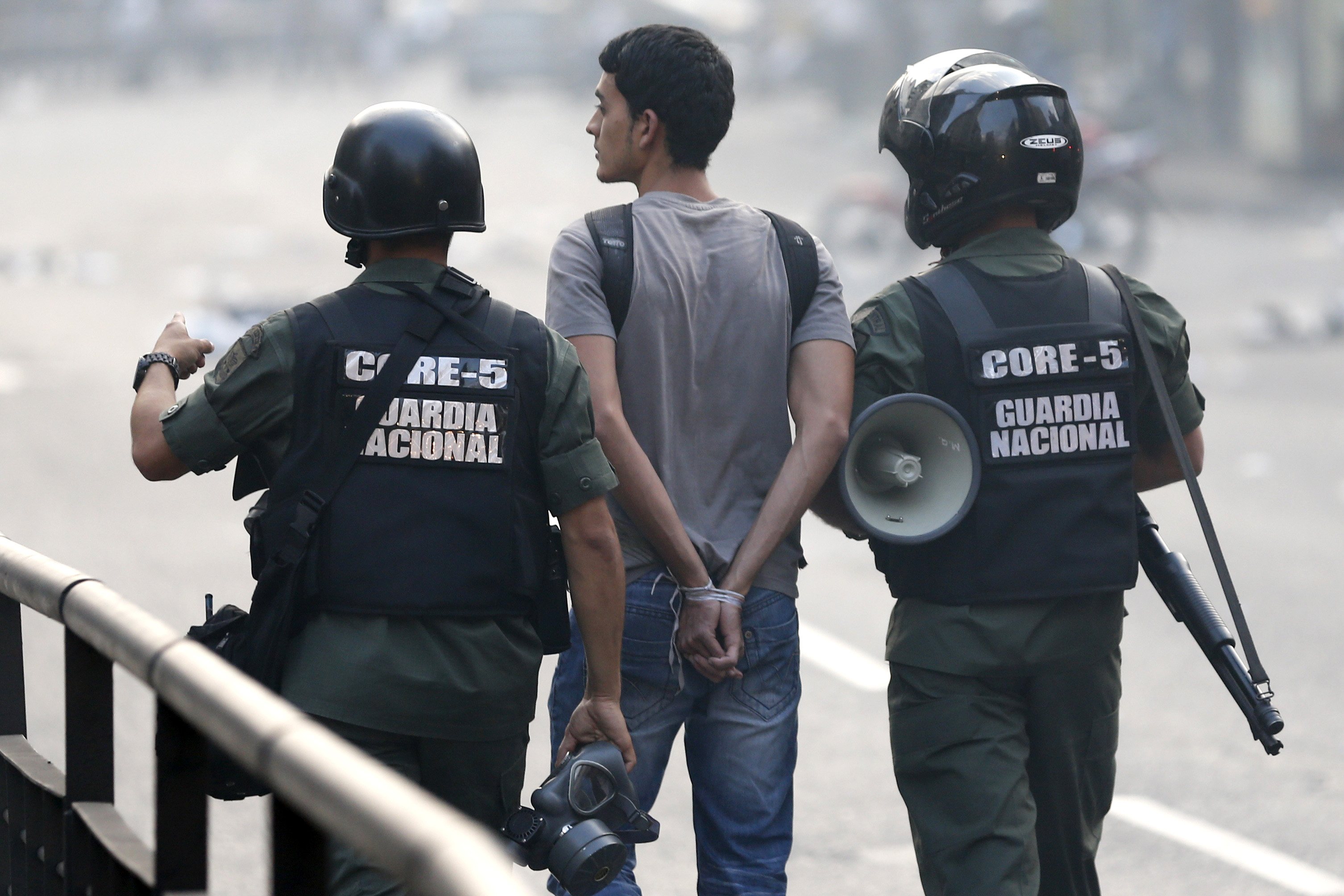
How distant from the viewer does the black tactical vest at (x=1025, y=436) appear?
3.21m

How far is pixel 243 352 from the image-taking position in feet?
9.24

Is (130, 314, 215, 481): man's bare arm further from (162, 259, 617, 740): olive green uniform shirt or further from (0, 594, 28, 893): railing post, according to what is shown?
(0, 594, 28, 893): railing post

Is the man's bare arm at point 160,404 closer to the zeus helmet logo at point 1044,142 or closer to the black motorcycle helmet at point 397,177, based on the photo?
the black motorcycle helmet at point 397,177

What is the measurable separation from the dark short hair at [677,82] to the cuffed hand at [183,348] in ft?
2.92

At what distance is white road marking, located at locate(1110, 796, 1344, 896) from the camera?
178 inches

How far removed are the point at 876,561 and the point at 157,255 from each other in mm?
16680

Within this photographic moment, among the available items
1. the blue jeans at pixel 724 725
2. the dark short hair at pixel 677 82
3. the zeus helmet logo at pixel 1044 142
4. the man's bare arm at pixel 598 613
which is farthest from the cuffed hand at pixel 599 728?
the zeus helmet logo at pixel 1044 142

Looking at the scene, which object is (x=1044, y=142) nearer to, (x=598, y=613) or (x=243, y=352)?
(x=598, y=613)

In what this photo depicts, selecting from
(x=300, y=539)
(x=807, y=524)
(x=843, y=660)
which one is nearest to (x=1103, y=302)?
(x=300, y=539)

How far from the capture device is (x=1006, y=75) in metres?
3.36

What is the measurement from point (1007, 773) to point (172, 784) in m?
1.62

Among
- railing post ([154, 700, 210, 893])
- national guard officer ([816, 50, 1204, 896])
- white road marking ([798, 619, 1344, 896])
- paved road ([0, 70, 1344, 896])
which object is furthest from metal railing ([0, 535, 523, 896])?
white road marking ([798, 619, 1344, 896])

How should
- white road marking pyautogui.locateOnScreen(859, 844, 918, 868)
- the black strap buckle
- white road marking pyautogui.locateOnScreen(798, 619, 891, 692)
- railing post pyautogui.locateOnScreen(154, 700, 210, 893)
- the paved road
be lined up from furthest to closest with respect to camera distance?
white road marking pyautogui.locateOnScreen(798, 619, 891, 692)
the paved road
white road marking pyautogui.locateOnScreen(859, 844, 918, 868)
the black strap buckle
railing post pyautogui.locateOnScreen(154, 700, 210, 893)

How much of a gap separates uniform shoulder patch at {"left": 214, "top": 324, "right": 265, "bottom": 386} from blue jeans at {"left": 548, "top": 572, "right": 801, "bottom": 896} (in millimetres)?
815
